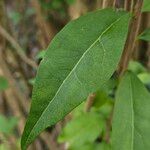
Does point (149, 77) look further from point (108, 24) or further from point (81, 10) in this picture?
point (81, 10)

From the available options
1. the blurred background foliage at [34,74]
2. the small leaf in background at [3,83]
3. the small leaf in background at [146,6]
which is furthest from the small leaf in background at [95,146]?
the small leaf in background at [3,83]

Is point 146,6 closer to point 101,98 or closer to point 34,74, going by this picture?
point 101,98

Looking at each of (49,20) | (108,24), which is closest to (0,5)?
(49,20)

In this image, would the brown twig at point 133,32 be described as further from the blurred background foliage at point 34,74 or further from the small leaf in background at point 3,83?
the small leaf in background at point 3,83

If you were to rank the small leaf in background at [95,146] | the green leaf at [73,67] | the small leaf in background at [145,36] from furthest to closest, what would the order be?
the small leaf in background at [95,146]
the small leaf in background at [145,36]
the green leaf at [73,67]

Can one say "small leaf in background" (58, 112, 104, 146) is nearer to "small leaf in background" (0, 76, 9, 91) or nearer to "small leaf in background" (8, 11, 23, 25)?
"small leaf in background" (0, 76, 9, 91)

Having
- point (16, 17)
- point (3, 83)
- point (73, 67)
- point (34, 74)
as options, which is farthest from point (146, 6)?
point (16, 17)
